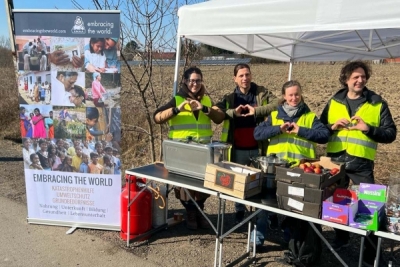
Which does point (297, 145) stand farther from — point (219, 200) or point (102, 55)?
point (102, 55)

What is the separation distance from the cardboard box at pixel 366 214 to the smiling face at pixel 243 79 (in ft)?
5.85

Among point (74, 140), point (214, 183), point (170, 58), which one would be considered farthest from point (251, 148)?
point (170, 58)

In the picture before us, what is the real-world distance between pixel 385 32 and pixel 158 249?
3.66 metres

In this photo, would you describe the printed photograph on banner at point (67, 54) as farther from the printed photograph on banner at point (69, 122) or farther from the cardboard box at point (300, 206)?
the cardboard box at point (300, 206)

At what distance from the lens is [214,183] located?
3.15 meters

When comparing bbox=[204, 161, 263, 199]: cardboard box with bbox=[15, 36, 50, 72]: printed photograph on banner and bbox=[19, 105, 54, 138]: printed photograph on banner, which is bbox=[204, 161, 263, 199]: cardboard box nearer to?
bbox=[19, 105, 54, 138]: printed photograph on banner

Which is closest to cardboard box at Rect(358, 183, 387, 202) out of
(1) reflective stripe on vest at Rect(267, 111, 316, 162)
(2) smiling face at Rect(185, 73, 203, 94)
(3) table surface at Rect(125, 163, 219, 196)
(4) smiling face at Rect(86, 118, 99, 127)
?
(1) reflective stripe on vest at Rect(267, 111, 316, 162)

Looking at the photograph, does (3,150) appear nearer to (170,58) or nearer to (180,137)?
(170,58)

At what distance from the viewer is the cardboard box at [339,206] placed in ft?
8.34

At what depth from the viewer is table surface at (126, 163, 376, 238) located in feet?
8.50

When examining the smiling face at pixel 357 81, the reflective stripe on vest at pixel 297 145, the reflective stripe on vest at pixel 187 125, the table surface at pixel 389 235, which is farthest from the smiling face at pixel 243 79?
the table surface at pixel 389 235

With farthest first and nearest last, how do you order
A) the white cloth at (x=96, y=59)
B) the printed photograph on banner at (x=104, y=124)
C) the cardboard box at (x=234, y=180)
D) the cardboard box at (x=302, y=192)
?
1. the printed photograph on banner at (x=104, y=124)
2. the white cloth at (x=96, y=59)
3. the cardboard box at (x=234, y=180)
4. the cardboard box at (x=302, y=192)

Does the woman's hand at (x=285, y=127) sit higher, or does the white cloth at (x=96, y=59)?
the white cloth at (x=96, y=59)

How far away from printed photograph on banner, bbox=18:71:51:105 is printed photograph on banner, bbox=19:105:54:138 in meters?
0.08
